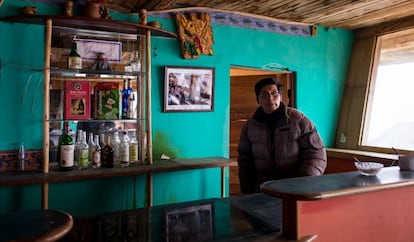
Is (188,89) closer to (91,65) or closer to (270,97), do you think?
(91,65)

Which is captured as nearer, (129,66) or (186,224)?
(186,224)

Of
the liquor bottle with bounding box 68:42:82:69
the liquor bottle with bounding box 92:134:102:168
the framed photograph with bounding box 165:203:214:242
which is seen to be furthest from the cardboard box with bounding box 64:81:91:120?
the framed photograph with bounding box 165:203:214:242

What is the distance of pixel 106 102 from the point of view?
2535 mm

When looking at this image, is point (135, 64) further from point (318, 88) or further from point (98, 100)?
point (318, 88)

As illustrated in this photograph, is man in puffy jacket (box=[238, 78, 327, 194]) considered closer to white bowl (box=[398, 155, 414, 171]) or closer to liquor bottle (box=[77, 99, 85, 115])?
white bowl (box=[398, 155, 414, 171])

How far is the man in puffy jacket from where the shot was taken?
7.11ft

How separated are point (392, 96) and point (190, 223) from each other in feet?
9.62

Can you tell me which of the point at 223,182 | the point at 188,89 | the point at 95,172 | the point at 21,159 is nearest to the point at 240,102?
the point at 188,89

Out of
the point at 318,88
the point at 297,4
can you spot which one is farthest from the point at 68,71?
the point at 318,88

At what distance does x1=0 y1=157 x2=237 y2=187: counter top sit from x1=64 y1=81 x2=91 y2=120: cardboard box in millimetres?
384

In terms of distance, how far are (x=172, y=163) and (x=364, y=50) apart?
2.44 m

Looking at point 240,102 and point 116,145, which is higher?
point 240,102

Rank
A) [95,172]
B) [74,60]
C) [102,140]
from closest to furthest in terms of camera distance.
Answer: [95,172], [74,60], [102,140]

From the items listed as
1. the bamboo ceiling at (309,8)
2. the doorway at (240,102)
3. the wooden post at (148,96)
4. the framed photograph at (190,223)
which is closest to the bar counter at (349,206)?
the framed photograph at (190,223)
